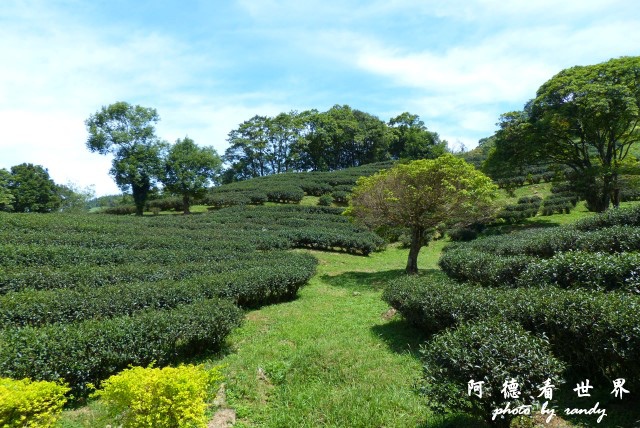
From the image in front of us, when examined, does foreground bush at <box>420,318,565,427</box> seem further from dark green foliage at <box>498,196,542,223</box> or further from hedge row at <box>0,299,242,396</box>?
dark green foliage at <box>498,196,542,223</box>

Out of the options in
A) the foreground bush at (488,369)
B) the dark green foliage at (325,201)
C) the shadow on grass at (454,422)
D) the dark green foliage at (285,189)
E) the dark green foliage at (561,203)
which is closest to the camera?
the foreground bush at (488,369)

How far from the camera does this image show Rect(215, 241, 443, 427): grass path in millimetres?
5750

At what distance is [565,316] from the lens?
5777 mm

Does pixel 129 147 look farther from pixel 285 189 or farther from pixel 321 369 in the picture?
pixel 321 369

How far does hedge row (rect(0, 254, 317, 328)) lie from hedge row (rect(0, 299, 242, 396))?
1.18 metres

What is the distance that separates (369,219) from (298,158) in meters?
47.7

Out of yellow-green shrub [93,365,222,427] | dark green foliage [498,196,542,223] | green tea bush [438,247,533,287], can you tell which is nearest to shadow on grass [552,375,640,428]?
green tea bush [438,247,533,287]

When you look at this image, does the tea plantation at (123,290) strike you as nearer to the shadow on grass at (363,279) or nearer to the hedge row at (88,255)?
the hedge row at (88,255)

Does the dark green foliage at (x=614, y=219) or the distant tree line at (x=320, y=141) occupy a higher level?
the distant tree line at (x=320, y=141)

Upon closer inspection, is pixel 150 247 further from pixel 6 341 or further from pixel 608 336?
pixel 608 336

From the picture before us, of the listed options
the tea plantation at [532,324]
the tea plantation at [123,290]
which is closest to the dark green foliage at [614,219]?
the tea plantation at [532,324]

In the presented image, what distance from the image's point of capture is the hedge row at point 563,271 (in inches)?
293

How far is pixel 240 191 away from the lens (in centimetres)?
4203

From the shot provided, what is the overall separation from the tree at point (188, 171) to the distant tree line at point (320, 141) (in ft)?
81.5
